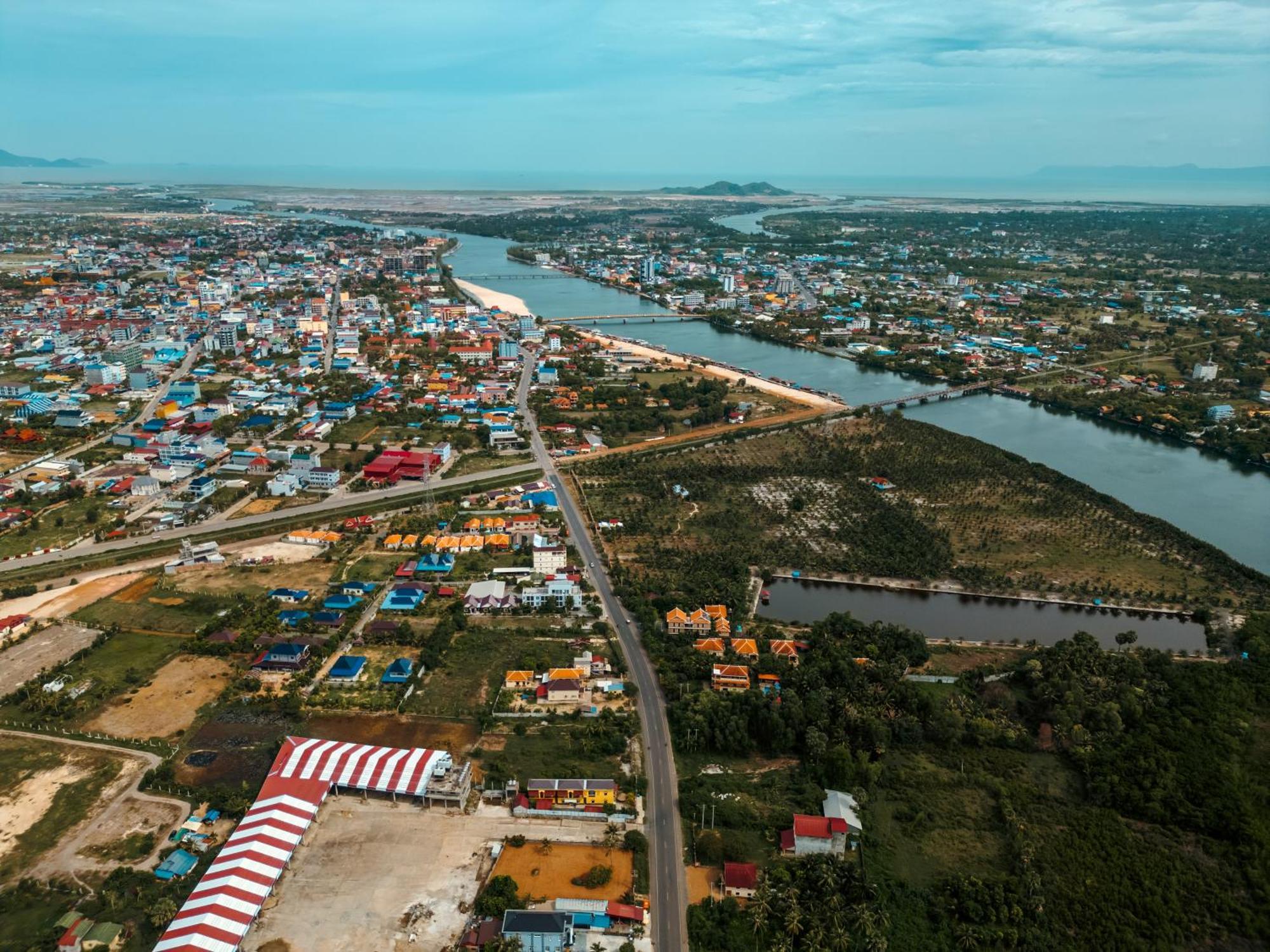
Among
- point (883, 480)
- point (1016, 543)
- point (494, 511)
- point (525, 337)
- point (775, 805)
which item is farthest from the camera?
point (525, 337)

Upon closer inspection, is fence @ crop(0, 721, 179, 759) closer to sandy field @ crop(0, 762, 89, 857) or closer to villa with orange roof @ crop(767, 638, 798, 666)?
sandy field @ crop(0, 762, 89, 857)

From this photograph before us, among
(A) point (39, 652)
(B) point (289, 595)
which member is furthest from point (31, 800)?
(B) point (289, 595)

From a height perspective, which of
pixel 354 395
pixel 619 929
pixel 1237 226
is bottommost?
pixel 619 929

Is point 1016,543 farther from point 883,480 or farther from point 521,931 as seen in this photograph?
point 521,931

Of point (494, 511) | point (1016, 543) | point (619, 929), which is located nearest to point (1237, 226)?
point (1016, 543)

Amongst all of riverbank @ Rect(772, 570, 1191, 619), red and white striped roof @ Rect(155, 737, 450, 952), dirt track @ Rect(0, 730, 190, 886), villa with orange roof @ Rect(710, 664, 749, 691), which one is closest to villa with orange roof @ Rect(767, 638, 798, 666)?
villa with orange roof @ Rect(710, 664, 749, 691)

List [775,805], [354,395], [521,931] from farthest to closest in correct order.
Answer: [354,395] < [775,805] < [521,931]
